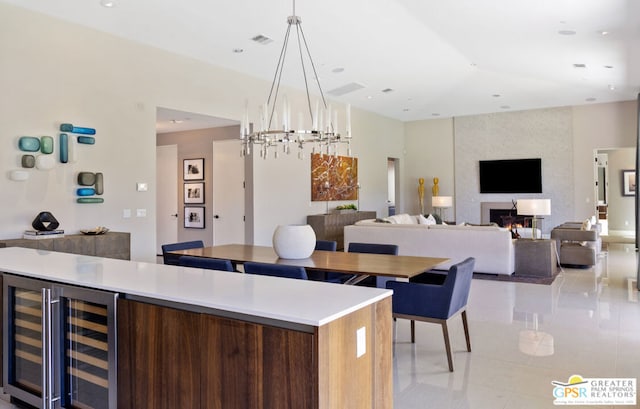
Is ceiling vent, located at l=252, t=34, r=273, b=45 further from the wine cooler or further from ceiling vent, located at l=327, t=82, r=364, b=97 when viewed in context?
the wine cooler

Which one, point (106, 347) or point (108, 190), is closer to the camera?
point (106, 347)

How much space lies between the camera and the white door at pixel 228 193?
8641 millimetres

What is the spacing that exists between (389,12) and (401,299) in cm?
482

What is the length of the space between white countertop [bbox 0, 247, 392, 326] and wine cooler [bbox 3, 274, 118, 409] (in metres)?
0.09

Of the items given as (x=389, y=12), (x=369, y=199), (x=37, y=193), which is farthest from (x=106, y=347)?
(x=369, y=199)

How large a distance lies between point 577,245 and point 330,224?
4.46m

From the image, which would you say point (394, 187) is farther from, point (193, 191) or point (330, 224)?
point (193, 191)

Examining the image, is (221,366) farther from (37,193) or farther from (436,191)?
(436,191)

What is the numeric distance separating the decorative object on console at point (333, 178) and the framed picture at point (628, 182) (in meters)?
8.85

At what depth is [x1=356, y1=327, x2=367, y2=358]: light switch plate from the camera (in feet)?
5.95

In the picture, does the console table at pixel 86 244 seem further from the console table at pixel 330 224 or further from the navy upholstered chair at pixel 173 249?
the console table at pixel 330 224

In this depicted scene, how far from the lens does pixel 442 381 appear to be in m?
3.24

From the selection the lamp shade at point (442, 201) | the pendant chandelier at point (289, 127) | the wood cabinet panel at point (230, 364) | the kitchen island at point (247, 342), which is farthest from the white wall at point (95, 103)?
the lamp shade at point (442, 201)

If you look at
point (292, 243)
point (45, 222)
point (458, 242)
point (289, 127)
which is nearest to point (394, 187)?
point (458, 242)
